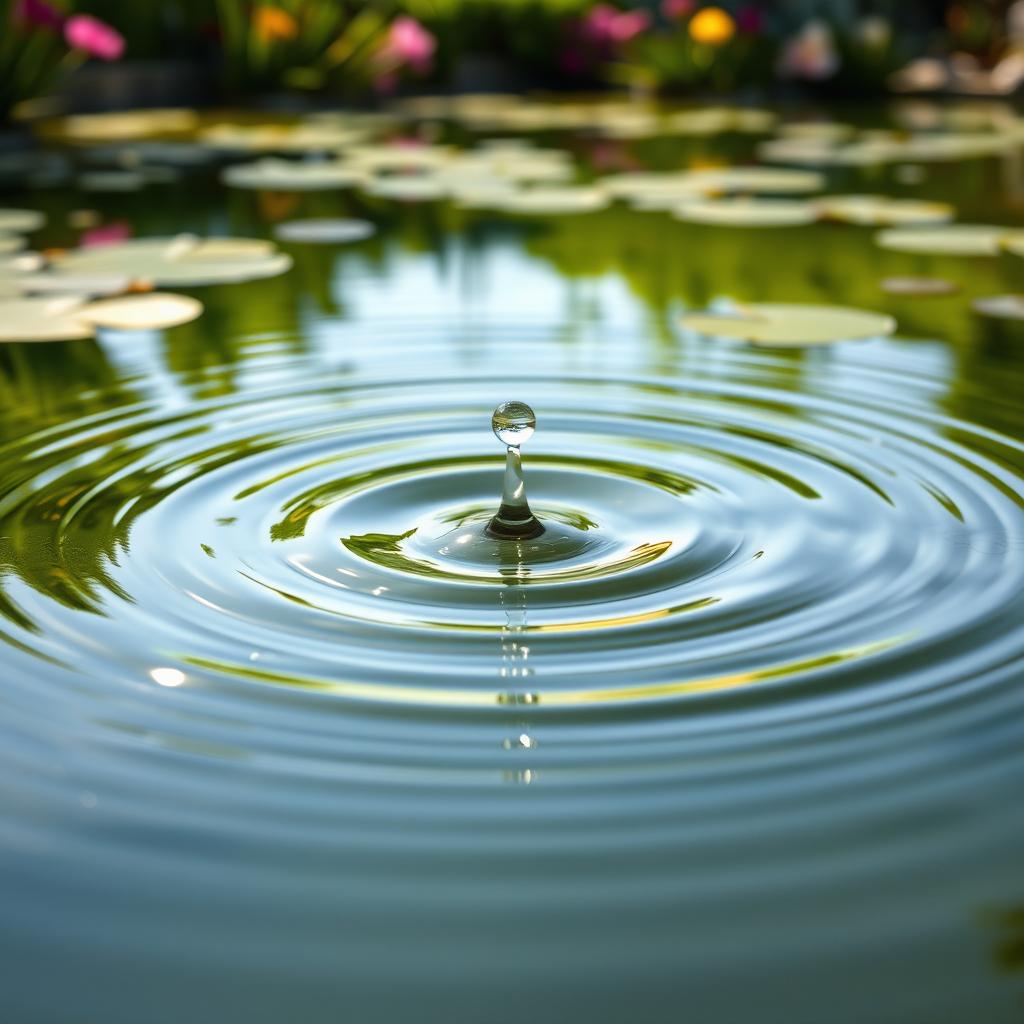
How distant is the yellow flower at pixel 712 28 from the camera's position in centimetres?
737

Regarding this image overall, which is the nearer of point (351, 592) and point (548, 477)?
point (351, 592)

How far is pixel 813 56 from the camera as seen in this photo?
7570mm

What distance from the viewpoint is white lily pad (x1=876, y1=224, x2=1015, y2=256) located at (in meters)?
2.80

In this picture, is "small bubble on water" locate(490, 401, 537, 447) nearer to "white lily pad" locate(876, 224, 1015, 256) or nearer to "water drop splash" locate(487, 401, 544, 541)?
"water drop splash" locate(487, 401, 544, 541)

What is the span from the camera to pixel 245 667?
1080 mm

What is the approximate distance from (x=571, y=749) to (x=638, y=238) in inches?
91.9

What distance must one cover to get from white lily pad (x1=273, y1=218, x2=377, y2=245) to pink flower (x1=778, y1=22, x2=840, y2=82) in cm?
497

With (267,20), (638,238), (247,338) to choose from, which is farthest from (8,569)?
(267,20)

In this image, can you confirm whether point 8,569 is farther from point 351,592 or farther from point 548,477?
point 548,477

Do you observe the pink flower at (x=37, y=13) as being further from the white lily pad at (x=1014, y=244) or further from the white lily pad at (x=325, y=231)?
the white lily pad at (x=1014, y=244)

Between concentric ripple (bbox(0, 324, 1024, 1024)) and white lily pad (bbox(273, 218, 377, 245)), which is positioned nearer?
concentric ripple (bbox(0, 324, 1024, 1024))

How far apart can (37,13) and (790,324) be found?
10.9 ft

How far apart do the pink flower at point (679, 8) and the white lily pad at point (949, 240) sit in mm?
4797

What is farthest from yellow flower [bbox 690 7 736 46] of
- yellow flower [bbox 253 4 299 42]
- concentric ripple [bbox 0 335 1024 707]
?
concentric ripple [bbox 0 335 1024 707]
